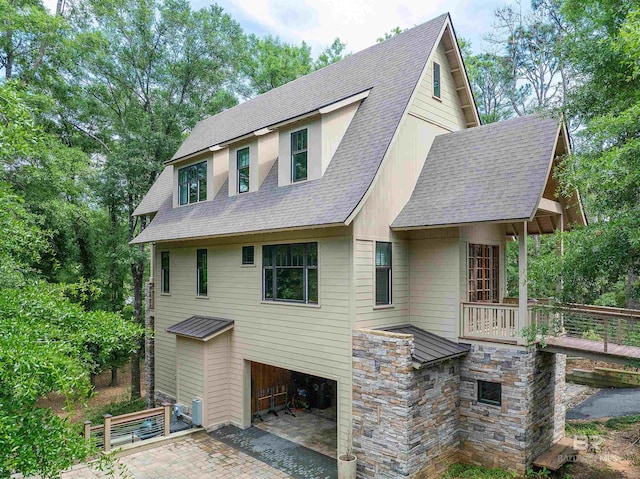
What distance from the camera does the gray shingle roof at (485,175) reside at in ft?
27.7

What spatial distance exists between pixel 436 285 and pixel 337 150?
4.05 metres

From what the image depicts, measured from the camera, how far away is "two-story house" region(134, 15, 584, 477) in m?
8.50

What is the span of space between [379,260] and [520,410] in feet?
13.7

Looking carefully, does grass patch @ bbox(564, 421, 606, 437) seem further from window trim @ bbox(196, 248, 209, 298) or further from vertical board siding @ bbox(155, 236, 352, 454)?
window trim @ bbox(196, 248, 209, 298)

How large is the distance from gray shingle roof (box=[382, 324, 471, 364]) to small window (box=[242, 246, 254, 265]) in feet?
14.1

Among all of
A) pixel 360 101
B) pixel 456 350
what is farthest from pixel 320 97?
pixel 456 350

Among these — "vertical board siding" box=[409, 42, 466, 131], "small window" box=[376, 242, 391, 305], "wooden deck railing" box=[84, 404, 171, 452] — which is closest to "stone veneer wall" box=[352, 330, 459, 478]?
"small window" box=[376, 242, 391, 305]

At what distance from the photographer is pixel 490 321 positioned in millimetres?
9062

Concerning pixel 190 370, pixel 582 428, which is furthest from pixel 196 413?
pixel 582 428

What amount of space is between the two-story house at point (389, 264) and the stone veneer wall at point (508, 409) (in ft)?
0.10

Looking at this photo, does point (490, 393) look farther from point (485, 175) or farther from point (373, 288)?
point (485, 175)

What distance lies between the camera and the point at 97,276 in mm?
21125

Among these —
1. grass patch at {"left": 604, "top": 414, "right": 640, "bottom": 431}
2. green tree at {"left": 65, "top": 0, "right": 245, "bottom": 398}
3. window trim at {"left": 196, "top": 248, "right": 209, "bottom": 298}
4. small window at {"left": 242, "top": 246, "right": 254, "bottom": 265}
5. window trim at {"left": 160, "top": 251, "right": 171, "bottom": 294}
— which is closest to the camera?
small window at {"left": 242, "top": 246, "right": 254, "bottom": 265}

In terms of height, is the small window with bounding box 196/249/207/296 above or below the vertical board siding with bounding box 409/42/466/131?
below
